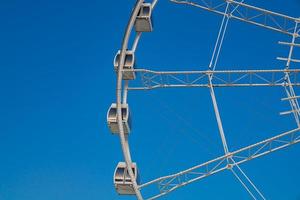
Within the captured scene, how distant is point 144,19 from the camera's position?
21.2 meters

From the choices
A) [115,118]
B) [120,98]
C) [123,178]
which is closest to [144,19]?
[120,98]

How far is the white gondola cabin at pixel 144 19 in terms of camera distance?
21.2 metres

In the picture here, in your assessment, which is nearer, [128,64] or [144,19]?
[128,64]

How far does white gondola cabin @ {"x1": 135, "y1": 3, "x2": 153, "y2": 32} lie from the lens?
69.6 ft

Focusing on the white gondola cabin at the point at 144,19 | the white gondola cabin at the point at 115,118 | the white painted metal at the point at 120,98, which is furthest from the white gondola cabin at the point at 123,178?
the white gondola cabin at the point at 144,19

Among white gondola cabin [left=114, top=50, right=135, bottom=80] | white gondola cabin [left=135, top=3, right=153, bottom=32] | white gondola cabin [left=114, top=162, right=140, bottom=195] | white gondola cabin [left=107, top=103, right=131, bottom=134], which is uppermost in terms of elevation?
white gondola cabin [left=135, top=3, right=153, bottom=32]

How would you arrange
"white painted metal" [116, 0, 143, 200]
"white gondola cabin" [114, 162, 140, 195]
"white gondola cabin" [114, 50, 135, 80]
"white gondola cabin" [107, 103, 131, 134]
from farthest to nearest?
"white gondola cabin" [114, 50, 135, 80], "white gondola cabin" [107, 103, 131, 134], "white gondola cabin" [114, 162, 140, 195], "white painted metal" [116, 0, 143, 200]

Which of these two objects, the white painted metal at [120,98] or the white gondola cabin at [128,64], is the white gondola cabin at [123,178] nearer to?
the white painted metal at [120,98]

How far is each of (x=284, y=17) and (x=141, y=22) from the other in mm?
5966

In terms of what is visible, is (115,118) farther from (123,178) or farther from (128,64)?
(123,178)

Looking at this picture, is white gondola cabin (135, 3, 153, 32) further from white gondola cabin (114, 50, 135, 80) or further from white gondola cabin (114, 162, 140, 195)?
white gondola cabin (114, 162, 140, 195)

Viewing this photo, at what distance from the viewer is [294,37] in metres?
21.0

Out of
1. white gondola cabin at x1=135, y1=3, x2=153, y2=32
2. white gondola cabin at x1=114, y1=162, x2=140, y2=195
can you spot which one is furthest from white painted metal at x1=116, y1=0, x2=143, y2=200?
white gondola cabin at x1=135, y1=3, x2=153, y2=32

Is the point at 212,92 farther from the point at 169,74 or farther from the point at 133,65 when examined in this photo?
the point at 133,65
